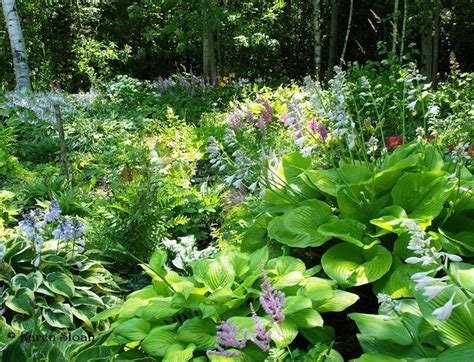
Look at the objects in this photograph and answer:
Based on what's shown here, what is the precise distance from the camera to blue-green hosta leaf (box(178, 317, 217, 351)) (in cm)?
213

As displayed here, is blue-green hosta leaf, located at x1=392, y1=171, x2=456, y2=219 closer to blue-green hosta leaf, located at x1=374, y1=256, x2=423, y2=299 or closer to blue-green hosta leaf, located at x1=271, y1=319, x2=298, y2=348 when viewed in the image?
blue-green hosta leaf, located at x1=374, y1=256, x2=423, y2=299

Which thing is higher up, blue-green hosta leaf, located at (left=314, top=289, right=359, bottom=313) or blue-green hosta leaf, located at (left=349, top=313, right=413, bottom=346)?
blue-green hosta leaf, located at (left=349, top=313, right=413, bottom=346)

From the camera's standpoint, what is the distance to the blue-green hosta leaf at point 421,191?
261cm

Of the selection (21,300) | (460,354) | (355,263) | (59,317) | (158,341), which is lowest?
(59,317)

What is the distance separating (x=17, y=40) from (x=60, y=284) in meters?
9.19

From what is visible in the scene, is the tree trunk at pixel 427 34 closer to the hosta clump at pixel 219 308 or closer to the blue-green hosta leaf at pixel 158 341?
the hosta clump at pixel 219 308

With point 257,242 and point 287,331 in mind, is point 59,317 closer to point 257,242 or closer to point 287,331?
point 257,242

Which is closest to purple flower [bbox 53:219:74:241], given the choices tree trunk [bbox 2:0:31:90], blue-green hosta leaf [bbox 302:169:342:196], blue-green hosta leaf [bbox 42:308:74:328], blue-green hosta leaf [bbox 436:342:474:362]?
blue-green hosta leaf [bbox 42:308:74:328]

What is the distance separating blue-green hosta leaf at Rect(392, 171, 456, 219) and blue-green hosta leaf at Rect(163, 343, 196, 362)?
4.28 ft

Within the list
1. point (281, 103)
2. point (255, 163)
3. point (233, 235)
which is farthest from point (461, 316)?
point (281, 103)

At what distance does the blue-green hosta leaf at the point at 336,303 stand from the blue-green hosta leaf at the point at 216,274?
415 millimetres

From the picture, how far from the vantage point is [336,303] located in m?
2.26

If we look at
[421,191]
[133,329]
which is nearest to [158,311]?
[133,329]

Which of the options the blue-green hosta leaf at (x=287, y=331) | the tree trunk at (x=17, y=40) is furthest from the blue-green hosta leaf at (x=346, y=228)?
the tree trunk at (x=17, y=40)
